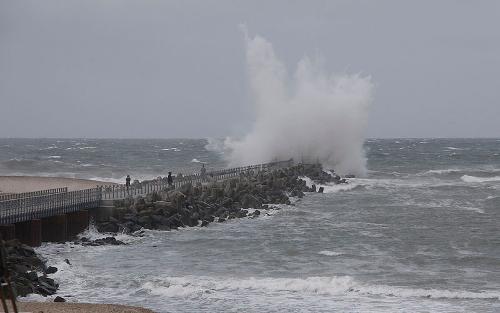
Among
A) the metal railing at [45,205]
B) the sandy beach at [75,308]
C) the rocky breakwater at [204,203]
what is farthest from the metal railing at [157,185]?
the sandy beach at [75,308]

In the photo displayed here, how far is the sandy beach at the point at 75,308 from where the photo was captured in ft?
45.6

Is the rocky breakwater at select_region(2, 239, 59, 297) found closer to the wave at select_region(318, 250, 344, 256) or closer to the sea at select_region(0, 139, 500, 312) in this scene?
the sea at select_region(0, 139, 500, 312)

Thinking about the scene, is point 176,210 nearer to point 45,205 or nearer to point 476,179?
point 45,205

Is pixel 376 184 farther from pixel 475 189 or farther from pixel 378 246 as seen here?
pixel 378 246

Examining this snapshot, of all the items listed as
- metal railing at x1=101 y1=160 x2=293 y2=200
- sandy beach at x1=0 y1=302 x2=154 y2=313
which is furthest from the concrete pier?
metal railing at x1=101 y1=160 x2=293 y2=200

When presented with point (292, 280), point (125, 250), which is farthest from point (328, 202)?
point (292, 280)

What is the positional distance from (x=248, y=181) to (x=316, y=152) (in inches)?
953

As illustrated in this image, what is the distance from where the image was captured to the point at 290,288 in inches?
677

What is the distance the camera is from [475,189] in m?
50.4

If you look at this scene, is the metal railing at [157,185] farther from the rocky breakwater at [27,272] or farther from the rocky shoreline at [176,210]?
the rocky breakwater at [27,272]

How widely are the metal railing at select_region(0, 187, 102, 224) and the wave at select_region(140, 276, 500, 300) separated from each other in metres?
6.18

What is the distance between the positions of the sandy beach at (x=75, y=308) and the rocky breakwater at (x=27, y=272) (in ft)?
2.93

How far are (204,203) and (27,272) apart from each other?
15.1 meters

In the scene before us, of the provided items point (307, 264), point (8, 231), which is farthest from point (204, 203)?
point (8, 231)
